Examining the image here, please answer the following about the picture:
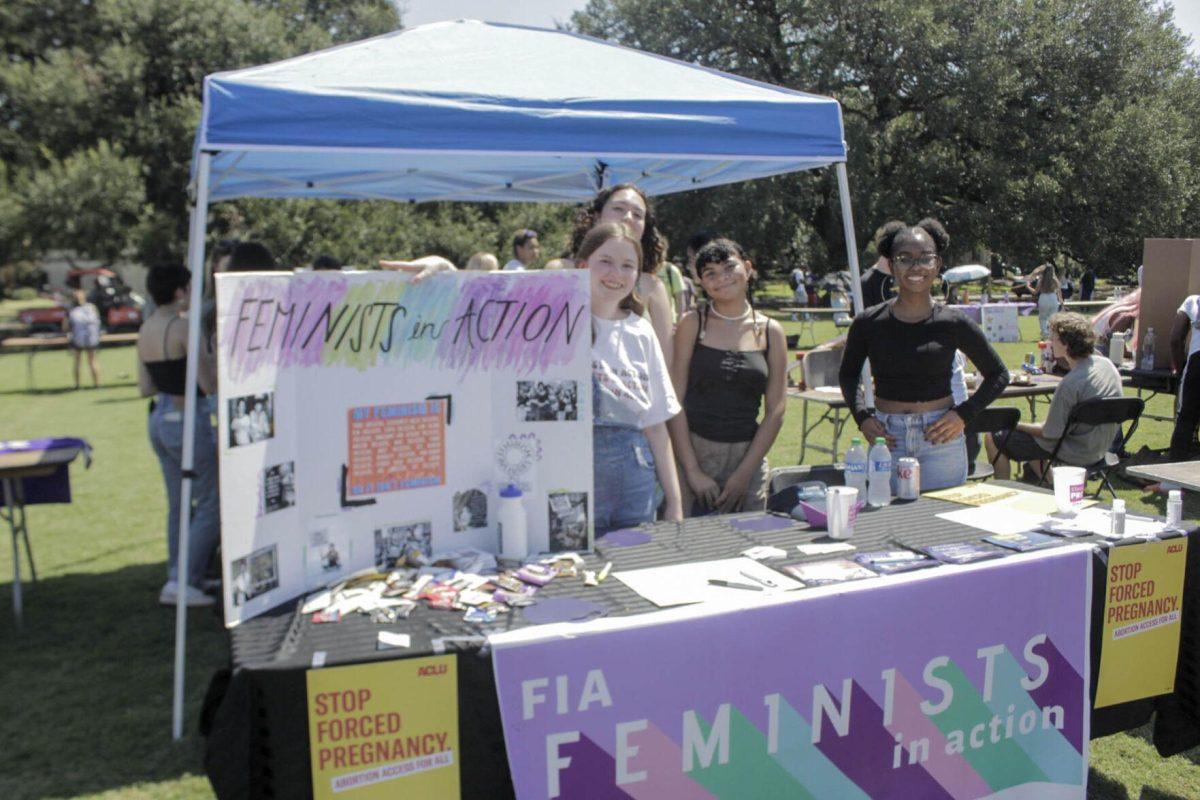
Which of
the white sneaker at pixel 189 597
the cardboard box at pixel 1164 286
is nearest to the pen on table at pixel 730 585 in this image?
the white sneaker at pixel 189 597

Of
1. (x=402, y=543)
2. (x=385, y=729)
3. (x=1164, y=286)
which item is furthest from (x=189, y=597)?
(x=1164, y=286)

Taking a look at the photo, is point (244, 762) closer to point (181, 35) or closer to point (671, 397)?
point (671, 397)

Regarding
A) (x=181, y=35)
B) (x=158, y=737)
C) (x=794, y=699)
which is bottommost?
(x=158, y=737)

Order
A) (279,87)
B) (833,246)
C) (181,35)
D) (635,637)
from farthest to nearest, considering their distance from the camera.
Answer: (833,246) < (181,35) < (279,87) < (635,637)

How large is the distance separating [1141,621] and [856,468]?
0.90 meters

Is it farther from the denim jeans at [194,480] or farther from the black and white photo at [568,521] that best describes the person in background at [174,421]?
the black and white photo at [568,521]

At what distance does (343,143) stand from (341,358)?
89 centimetres

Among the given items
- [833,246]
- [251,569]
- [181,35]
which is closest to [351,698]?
[251,569]

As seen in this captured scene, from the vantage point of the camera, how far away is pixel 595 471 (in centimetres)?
273

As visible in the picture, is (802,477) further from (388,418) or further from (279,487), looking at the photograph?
(279,487)

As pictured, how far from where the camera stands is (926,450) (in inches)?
127

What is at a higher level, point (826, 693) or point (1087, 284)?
point (1087, 284)

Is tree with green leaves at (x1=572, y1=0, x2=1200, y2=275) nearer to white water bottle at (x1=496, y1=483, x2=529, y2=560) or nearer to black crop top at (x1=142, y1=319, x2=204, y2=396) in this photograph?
black crop top at (x1=142, y1=319, x2=204, y2=396)

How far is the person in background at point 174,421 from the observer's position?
4.07 m
